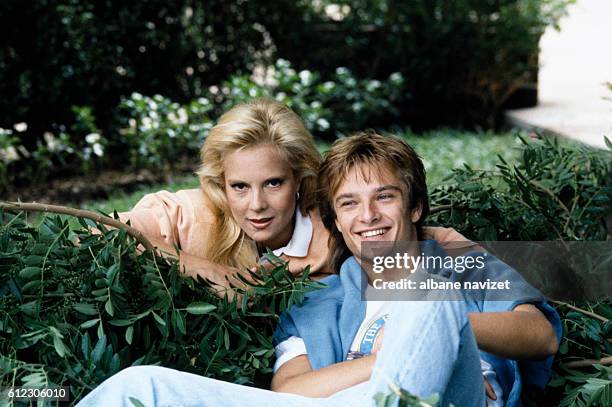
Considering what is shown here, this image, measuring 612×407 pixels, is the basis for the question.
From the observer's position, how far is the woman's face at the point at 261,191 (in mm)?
2998

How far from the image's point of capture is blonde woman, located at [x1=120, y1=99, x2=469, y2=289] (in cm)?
301

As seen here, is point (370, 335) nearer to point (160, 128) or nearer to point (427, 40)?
point (160, 128)

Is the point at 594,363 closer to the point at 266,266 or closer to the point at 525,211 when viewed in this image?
the point at 525,211

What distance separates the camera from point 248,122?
3062 mm

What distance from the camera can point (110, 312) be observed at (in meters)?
2.38

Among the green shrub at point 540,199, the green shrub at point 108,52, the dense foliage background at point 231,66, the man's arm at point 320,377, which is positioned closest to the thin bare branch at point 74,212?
the man's arm at point 320,377

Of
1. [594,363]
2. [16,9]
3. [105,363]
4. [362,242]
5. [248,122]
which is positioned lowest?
[594,363]

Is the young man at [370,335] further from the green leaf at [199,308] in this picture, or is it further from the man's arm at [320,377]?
the green leaf at [199,308]

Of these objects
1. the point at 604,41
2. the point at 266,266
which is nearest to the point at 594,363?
the point at 266,266

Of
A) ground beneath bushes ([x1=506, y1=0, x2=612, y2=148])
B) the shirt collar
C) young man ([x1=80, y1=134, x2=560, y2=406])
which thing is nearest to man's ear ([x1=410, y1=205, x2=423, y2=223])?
young man ([x1=80, y1=134, x2=560, y2=406])

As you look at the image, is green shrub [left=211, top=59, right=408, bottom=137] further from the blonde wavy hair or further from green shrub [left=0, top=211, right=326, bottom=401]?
green shrub [left=0, top=211, right=326, bottom=401]

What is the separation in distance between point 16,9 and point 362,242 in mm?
4731

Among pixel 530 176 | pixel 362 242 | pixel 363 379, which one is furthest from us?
pixel 530 176

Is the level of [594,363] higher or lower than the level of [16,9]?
lower
